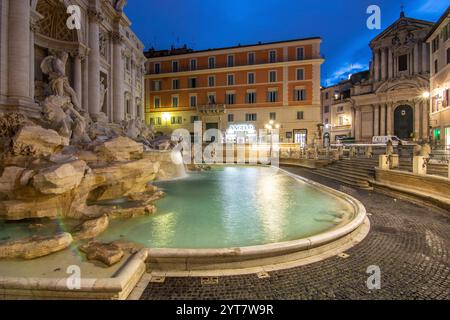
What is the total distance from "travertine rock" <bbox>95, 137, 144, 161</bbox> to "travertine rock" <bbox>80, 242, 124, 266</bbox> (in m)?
5.06

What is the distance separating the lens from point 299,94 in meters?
37.0

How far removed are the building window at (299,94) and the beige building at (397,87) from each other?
6.78m

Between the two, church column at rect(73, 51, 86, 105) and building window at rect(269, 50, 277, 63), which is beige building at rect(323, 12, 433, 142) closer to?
building window at rect(269, 50, 277, 63)

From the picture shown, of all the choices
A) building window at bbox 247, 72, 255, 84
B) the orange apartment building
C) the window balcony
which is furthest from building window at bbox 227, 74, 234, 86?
the window balcony

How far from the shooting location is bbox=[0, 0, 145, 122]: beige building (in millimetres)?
11547

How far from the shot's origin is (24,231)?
5395 mm

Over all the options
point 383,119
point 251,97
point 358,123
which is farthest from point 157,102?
point 383,119

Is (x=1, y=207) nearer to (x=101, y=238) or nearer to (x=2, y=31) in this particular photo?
(x=101, y=238)

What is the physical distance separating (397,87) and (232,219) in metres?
34.3

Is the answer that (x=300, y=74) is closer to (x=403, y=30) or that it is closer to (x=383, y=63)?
(x=383, y=63)

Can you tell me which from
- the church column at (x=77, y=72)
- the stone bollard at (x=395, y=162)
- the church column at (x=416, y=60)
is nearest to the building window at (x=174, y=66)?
the church column at (x=77, y=72)

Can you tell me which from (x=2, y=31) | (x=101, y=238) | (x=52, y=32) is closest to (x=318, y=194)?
(x=101, y=238)

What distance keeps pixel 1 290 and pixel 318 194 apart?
9104mm

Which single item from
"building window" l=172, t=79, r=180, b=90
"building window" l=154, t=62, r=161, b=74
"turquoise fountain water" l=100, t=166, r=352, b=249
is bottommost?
"turquoise fountain water" l=100, t=166, r=352, b=249
